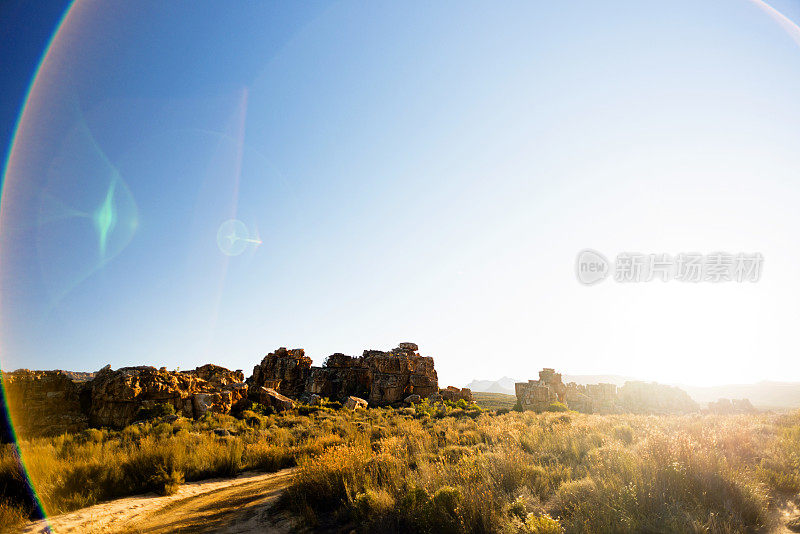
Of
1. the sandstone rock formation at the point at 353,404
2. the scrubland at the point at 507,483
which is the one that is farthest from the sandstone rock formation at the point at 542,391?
the scrubland at the point at 507,483

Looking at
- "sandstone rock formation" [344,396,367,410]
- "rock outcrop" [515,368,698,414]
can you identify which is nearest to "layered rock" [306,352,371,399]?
"sandstone rock formation" [344,396,367,410]

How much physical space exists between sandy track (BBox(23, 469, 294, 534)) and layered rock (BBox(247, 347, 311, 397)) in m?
38.0

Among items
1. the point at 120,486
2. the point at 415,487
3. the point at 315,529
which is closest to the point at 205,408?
the point at 120,486

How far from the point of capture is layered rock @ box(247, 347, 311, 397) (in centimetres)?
4463

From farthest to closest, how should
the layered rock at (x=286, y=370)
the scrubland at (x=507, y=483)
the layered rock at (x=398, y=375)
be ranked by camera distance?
the layered rock at (x=286, y=370) → the layered rock at (x=398, y=375) → the scrubland at (x=507, y=483)

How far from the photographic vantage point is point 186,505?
7.65 metres

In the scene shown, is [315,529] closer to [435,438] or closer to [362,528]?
[362,528]

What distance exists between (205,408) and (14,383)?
8.70 m

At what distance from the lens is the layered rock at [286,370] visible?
44.6 meters

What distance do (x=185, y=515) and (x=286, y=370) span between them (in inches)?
1620

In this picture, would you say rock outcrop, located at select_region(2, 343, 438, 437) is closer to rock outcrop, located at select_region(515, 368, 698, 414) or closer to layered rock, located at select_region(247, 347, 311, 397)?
layered rock, located at select_region(247, 347, 311, 397)

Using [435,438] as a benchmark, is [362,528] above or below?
above

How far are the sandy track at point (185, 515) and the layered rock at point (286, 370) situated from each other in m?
38.0

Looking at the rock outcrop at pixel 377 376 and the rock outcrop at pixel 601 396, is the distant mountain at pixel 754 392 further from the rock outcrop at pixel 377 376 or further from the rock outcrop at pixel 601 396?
Answer: the rock outcrop at pixel 377 376
